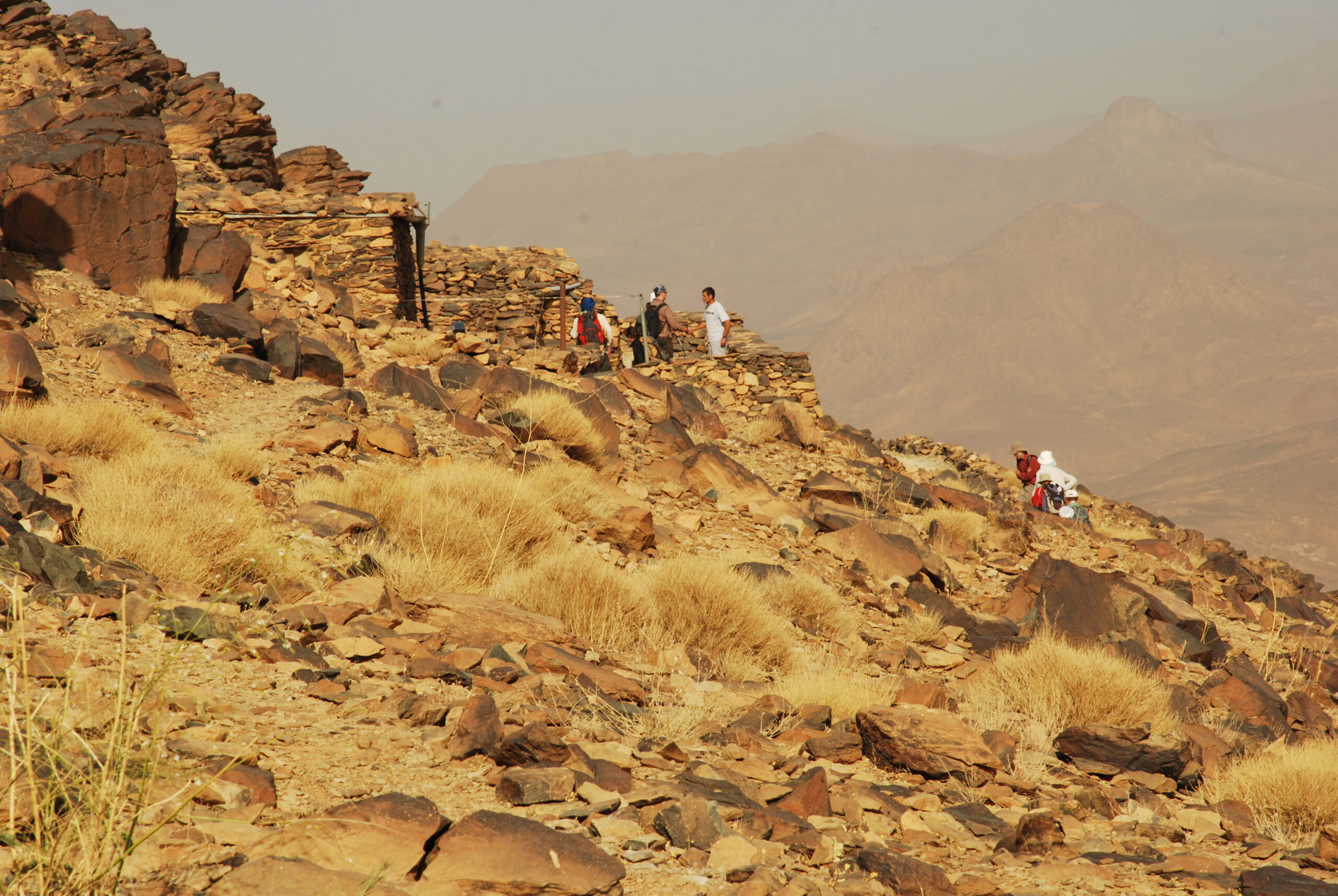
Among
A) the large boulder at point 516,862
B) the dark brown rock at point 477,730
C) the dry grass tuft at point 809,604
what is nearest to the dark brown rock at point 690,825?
the large boulder at point 516,862

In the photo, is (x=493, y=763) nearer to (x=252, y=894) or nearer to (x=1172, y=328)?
(x=252, y=894)

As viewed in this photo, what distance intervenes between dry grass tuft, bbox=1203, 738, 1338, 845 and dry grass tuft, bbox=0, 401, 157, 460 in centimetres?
720

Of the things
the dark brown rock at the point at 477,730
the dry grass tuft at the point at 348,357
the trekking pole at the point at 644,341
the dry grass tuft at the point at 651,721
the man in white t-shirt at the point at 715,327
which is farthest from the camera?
the trekking pole at the point at 644,341

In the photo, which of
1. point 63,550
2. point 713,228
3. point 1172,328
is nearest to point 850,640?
point 63,550

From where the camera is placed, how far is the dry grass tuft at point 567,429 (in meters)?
9.84

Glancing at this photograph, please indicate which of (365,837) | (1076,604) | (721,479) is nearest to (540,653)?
(365,837)

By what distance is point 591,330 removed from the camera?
17531 millimetres

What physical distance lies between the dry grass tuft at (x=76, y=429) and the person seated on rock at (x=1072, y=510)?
12900 mm

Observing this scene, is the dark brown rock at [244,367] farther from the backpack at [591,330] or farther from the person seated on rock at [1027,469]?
the person seated on rock at [1027,469]

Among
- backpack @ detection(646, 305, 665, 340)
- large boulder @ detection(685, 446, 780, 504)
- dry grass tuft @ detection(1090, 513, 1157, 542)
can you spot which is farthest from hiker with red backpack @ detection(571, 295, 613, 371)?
dry grass tuft @ detection(1090, 513, 1157, 542)

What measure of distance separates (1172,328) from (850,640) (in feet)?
373

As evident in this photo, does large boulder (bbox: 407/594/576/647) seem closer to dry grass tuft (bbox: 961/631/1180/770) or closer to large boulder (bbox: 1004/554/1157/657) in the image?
dry grass tuft (bbox: 961/631/1180/770)

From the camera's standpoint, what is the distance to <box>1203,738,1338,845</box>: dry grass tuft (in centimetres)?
456

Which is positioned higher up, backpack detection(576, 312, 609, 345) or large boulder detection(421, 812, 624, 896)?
backpack detection(576, 312, 609, 345)
